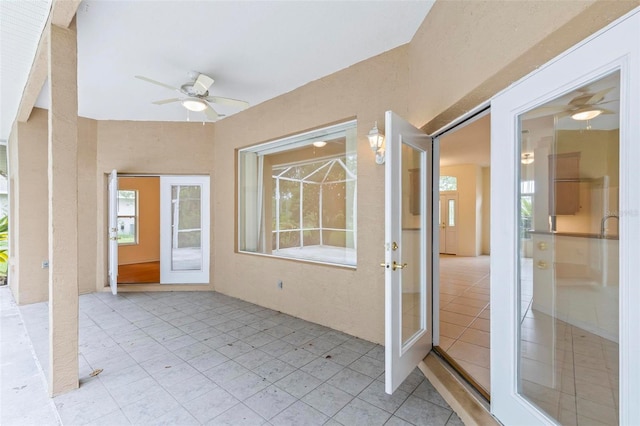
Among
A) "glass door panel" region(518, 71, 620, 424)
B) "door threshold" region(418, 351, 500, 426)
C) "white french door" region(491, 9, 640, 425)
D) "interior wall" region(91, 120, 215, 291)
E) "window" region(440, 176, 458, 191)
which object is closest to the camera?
"white french door" region(491, 9, 640, 425)

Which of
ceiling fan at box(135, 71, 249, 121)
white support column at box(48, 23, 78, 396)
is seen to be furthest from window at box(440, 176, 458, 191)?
white support column at box(48, 23, 78, 396)

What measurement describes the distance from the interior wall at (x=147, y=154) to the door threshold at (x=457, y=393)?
13.1 ft

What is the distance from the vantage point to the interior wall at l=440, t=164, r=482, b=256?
886cm

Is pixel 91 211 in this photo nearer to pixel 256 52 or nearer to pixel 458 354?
pixel 256 52

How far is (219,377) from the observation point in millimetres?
2488

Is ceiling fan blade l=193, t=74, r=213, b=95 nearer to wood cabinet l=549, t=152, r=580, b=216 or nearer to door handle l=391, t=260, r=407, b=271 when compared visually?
door handle l=391, t=260, r=407, b=271

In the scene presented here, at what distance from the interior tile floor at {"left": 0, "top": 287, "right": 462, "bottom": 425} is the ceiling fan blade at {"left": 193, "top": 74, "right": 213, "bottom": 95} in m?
2.83

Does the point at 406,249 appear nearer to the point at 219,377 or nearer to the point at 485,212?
the point at 219,377

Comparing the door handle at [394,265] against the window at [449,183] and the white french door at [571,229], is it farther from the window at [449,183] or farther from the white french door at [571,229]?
the window at [449,183]

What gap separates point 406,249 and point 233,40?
8.41 ft

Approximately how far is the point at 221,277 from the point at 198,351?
88.1 inches

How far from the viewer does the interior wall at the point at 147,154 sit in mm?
5137

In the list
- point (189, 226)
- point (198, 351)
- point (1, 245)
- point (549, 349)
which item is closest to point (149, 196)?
point (1, 245)

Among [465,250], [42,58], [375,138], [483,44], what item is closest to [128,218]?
[42,58]
